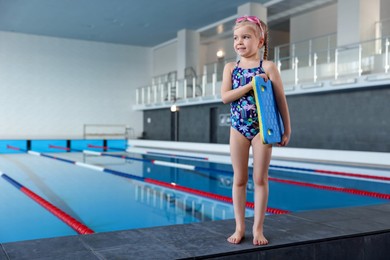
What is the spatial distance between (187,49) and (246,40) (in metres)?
17.3

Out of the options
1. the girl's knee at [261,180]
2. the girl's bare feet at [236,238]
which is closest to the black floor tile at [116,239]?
the girl's bare feet at [236,238]

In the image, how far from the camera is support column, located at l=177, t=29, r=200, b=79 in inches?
765

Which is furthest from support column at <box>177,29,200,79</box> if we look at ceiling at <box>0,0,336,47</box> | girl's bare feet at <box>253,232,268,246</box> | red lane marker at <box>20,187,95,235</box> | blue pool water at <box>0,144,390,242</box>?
girl's bare feet at <box>253,232,268,246</box>

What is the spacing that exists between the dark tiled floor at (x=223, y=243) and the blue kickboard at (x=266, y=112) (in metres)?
0.66

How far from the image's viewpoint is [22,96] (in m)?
20.5

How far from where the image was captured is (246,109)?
2.52 meters

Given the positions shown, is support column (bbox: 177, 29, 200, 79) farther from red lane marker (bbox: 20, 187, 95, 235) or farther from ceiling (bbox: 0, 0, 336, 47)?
red lane marker (bbox: 20, 187, 95, 235)

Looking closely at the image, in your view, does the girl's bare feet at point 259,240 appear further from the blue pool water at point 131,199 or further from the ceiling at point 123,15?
the ceiling at point 123,15

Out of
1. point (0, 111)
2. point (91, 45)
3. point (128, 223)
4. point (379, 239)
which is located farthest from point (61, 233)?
point (91, 45)

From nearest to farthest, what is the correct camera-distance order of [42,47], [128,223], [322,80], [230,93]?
[230,93] → [128,223] → [322,80] → [42,47]

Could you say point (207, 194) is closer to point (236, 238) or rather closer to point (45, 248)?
point (236, 238)

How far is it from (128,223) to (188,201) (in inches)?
55.5

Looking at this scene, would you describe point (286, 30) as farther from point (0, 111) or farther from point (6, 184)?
point (6, 184)

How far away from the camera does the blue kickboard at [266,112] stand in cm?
239
